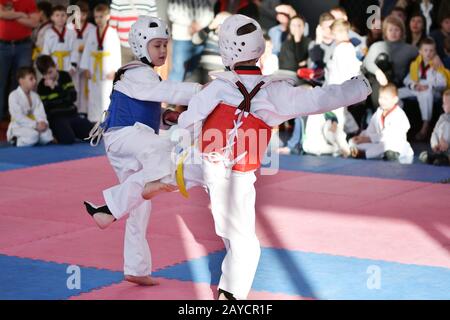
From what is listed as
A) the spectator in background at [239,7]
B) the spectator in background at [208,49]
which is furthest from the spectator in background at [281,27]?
the spectator in background at [208,49]

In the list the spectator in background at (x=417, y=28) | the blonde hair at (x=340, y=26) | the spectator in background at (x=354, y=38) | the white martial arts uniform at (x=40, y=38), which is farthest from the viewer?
the white martial arts uniform at (x=40, y=38)

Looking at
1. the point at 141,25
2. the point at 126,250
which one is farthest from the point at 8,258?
the point at 141,25

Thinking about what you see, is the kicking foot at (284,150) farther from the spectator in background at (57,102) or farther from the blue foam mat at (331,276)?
the blue foam mat at (331,276)

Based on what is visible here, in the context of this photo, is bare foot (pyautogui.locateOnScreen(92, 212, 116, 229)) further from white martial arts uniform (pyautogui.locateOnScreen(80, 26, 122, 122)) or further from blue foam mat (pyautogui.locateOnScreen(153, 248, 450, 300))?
A: white martial arts uniform (pyautogui.locateOnScreen(80, 26, 122, 122))

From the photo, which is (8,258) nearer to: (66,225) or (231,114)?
(66,225)

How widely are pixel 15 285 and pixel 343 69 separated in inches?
247

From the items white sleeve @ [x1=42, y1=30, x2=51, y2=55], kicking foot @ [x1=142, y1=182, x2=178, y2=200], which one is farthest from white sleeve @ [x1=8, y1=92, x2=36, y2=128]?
kicking foot @ [x1=142, y1=182, x2=178, y2=200]

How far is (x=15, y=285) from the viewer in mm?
5320

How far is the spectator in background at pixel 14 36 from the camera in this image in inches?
481

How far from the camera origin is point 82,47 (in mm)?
12750

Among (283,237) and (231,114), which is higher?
(231,114)

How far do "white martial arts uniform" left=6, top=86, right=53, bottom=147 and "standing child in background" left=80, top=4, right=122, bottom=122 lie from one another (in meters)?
1.40

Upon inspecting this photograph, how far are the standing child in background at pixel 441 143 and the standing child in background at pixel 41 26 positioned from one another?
19.2ft

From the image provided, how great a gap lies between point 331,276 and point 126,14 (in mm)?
7227
